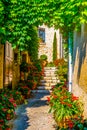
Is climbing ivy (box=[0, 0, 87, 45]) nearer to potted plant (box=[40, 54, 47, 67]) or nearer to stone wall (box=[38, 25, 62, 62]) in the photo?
potted plant (box=[40, 54, 47, 67])

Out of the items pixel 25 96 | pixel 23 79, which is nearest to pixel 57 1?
pixel 25 96

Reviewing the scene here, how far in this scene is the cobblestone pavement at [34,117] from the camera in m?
9.60

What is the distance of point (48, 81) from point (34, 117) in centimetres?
865

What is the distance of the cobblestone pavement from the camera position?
31.5ft

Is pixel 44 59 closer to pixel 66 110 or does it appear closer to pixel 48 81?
pixel 48 81

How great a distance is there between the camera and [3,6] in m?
10.4

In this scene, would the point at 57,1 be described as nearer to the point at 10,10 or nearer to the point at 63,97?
the point at 10,10

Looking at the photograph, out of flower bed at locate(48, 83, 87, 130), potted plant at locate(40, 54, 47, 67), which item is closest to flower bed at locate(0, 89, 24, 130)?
flower bed at locate(48, 83, 87, 130)

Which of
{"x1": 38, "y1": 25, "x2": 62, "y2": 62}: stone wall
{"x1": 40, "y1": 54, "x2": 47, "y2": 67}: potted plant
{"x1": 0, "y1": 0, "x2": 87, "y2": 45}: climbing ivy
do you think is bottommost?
{"x1": 40, "y1": 54, "x2": 47, "y2": 67}: potted plant

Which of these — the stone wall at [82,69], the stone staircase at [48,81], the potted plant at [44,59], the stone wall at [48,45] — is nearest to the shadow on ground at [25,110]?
the stone staircase at [48,81]

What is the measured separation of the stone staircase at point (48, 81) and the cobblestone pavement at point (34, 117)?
4.10m

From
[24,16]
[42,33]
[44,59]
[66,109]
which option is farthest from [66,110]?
[42,33]

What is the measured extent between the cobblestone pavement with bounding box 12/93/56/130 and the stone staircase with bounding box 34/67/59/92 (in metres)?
4.10

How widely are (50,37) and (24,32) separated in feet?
60.2
